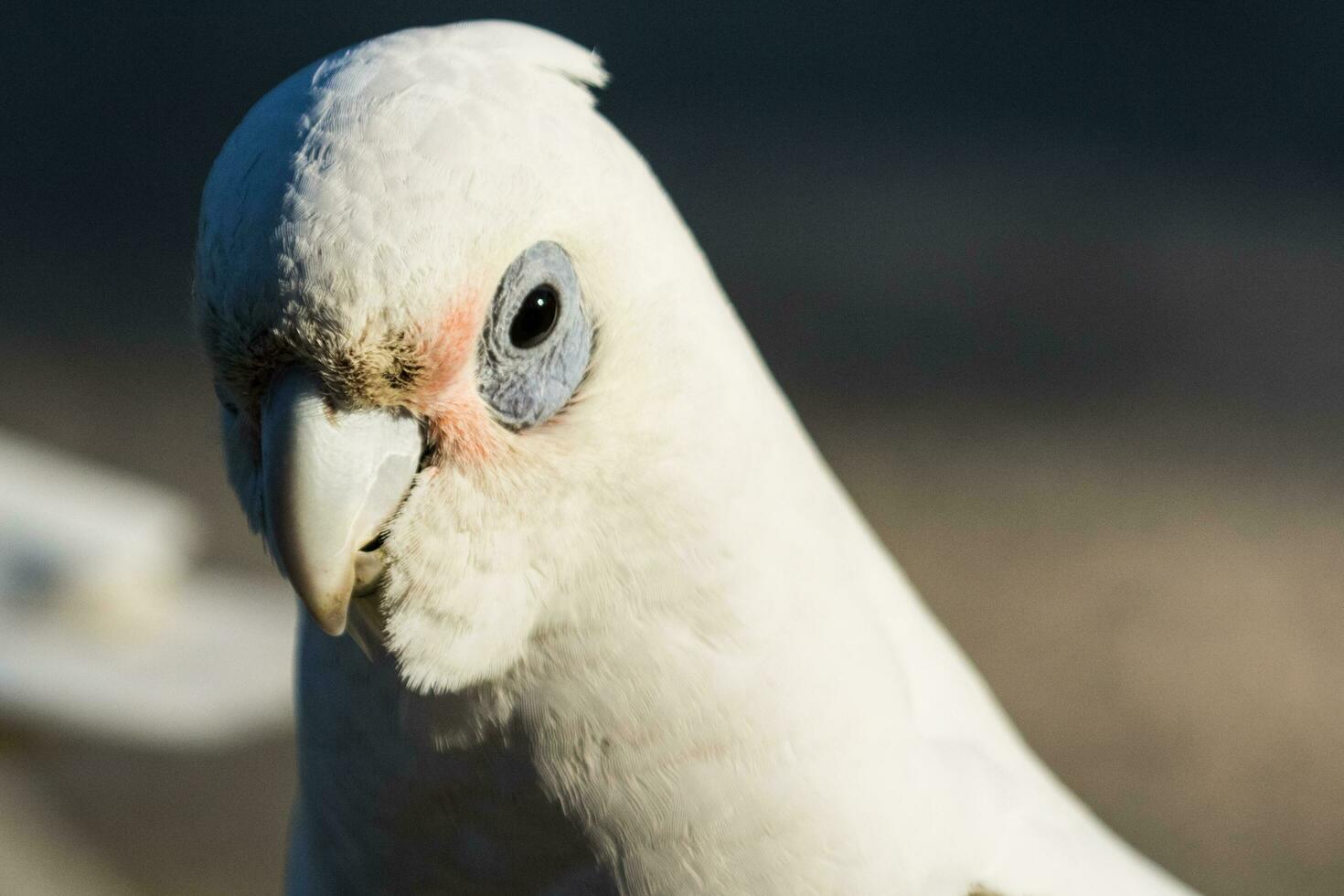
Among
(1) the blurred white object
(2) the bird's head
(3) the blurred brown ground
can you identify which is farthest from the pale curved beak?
(3) the blurred brown ground

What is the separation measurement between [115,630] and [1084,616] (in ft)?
6.24

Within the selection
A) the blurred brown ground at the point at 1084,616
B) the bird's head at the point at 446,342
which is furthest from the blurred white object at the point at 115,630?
the bird's head at the point at 446,342

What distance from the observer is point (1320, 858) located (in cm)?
233

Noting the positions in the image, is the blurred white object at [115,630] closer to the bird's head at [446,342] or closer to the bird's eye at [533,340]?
the bird's head at [446,342]

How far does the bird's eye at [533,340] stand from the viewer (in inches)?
28.3

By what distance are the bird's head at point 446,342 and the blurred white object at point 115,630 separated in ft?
4.03

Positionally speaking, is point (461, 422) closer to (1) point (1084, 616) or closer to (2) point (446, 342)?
(2) point (446, 342)

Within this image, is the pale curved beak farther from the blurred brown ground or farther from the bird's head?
the blurred brown ground

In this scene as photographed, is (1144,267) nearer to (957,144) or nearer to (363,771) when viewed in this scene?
(957,144)

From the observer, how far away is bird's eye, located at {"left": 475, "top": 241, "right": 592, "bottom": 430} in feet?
2.36

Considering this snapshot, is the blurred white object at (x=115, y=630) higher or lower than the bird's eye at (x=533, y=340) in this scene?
lower

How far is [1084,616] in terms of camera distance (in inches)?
109

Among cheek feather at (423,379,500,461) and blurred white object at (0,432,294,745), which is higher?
cheek feather at (423,379,500,461)

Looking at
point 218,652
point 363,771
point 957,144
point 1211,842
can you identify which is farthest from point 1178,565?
point 363,771
